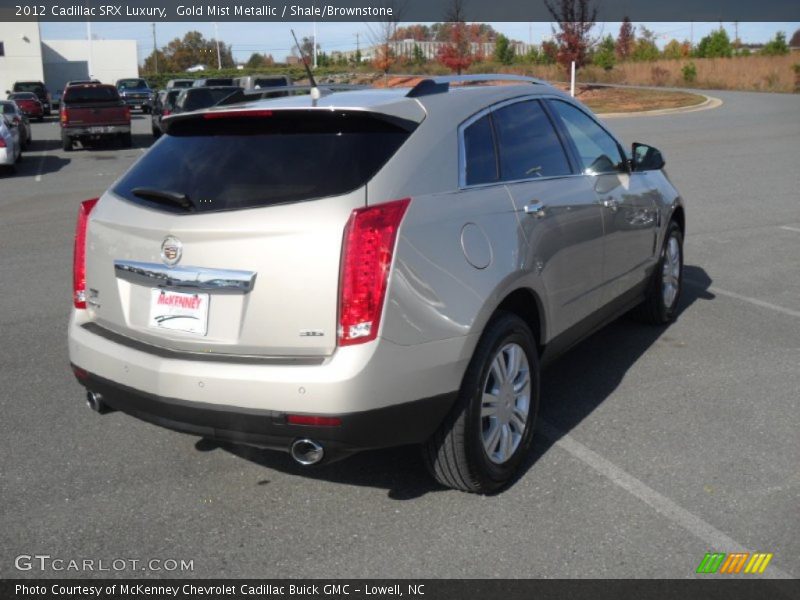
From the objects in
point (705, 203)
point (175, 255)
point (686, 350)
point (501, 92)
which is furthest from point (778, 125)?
point (175, 255)

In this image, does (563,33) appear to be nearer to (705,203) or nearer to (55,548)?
(705,203)

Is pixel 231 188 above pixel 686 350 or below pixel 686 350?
above

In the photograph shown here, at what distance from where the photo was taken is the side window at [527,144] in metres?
4.63

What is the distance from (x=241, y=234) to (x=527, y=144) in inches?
72.6

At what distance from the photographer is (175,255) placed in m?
3.80

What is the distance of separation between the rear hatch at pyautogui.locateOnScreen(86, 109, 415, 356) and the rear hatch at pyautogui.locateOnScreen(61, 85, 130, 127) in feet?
77.3

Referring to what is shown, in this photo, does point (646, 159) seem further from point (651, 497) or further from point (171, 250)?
point (171, 250)

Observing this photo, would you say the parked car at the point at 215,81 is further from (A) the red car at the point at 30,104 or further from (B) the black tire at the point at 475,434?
A: (B) the black tire at the point at 475,434

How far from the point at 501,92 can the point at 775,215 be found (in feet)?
26.8

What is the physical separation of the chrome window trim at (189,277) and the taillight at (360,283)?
38 cm

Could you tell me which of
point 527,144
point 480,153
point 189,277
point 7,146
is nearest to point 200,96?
point 7,146

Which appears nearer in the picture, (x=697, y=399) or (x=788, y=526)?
(x=788, y=526)

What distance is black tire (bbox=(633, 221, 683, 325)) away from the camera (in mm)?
6707

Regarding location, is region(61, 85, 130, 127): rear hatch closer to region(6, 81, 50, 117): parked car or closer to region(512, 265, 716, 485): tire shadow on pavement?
region(512, 265, 716, 485): tire shadow on pavement
